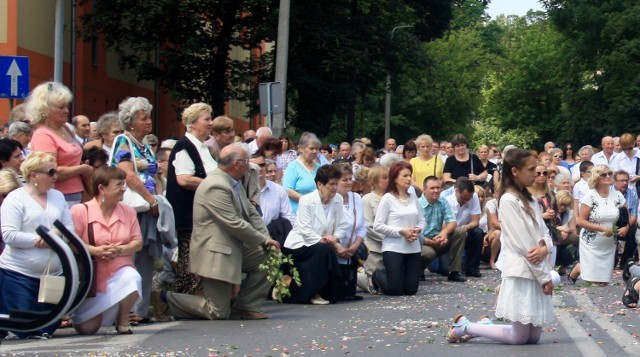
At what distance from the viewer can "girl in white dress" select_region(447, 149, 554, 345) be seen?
10.8m

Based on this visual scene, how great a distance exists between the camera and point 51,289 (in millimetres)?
11305

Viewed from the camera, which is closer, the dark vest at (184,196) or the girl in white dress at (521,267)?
the girl in white dress at (521,267)

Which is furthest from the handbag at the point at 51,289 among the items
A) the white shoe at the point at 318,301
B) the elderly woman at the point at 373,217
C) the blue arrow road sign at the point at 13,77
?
the blue arrow road sign at the point at 13,77

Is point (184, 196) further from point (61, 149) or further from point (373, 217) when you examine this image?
point (373, 217)

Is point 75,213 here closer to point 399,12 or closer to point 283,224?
point 283,224

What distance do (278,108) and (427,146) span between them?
13.4 ft

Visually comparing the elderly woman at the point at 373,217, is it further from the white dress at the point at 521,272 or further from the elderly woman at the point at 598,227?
the white dress at the point at 521,272

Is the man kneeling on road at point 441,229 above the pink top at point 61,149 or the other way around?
the other way around

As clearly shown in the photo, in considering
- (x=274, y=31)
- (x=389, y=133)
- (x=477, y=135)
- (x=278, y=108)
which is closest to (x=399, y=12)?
(x=274, y=31)

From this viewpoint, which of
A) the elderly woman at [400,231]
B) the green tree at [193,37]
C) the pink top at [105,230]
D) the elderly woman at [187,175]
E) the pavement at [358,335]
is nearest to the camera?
the pavement at [358,335]

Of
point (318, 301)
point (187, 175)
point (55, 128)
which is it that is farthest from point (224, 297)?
point (318, 301)

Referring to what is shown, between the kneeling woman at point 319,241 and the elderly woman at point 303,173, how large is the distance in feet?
4.46

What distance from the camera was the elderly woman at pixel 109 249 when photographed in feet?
39.4

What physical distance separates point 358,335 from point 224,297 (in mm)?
2030
